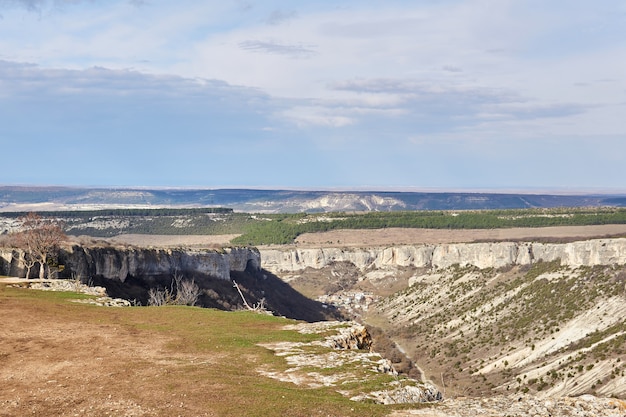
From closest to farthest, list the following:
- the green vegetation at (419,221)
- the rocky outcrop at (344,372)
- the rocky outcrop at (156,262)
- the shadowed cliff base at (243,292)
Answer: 1. the rocky outcrop at (344,372)
2. the rocky outcrop at (156,262)
3. the shadowed cliff base at (243,292)
4. the green vegetation at (419,221)

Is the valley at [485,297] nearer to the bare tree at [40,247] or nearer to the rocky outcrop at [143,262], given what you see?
the rocky outcrop at [143,262]

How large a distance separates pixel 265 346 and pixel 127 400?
30.1 ft

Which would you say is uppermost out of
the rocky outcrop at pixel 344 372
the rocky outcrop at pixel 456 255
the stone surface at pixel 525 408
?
the stone surface at pixel 525 408

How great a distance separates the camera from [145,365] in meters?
22.3

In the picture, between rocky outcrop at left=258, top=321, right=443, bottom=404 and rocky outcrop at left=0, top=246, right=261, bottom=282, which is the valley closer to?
rocky outcrop at left=258, top=321, right=443, bottom=404

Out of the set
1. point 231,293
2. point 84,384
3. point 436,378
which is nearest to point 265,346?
point 84,384

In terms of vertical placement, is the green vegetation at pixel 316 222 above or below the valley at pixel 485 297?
above

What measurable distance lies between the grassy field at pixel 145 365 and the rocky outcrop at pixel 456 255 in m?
81.0

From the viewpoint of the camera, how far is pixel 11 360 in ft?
74.2

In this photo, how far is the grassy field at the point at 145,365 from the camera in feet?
57.4

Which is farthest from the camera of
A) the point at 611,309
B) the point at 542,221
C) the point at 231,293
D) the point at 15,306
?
the point at 542,221

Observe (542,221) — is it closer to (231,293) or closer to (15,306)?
(231,293)

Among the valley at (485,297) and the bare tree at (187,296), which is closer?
the bare tree at (187,296)

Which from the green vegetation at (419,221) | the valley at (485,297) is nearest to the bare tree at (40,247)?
the valley at (485,297)
